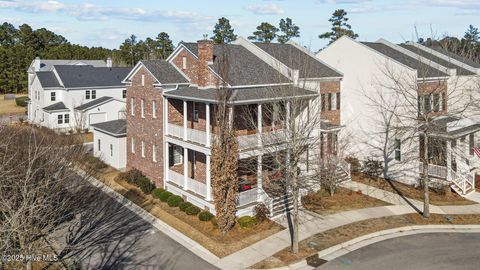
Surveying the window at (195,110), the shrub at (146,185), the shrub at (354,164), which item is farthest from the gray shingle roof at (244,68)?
the shrub at (354,164)

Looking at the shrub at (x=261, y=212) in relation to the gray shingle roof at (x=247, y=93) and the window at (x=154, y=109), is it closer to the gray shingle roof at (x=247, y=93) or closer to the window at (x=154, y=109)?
the gray shingle roof at (x=247, y=93)

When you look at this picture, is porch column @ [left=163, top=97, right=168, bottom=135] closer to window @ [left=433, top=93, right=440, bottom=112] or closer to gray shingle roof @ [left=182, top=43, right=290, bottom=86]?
gray shingle roof @ [left=182, top=43, right=290, bottom=86]

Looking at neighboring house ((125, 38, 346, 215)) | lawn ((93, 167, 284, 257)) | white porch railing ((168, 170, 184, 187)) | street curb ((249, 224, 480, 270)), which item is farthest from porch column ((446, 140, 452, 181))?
white porch railing ((168, 170, 184, 187))

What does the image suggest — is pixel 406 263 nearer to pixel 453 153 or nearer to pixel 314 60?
pixel 453 153

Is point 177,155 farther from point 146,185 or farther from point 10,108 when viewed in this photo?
point 10,108

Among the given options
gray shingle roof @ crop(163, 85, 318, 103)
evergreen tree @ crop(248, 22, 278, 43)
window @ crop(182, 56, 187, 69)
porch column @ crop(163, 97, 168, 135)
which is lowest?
porch column @ crop(163, 97, 168, 135)

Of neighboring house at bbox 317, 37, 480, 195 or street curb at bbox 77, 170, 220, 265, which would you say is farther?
neighboring house at bbox 317, 37, 480, 195
